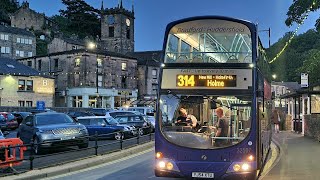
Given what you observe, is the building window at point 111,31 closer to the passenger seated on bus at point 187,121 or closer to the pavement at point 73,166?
the pavement at point 73,166

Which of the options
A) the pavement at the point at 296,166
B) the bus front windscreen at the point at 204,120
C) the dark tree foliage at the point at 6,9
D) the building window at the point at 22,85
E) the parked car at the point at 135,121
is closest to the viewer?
the bus front windscreen at the point at 204,120

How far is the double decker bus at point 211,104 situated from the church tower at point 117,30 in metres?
93.0

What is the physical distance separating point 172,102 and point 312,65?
52065 millimetres

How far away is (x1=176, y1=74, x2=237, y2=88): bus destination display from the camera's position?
1066cm

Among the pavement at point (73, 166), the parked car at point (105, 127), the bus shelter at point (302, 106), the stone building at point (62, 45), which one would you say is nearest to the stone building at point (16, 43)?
the stone building at point (62, 45)

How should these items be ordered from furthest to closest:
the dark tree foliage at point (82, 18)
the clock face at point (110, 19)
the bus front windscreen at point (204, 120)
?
the dark tree foliage at point (82, 18) < the clock face at point (110, 19) < the bus front windscreen at point (204, 120)

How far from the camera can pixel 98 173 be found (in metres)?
14.2

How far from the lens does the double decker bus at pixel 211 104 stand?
34.3 ft

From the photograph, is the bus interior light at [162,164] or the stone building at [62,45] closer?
the bus interior light at [162,164]

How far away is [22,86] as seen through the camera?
62688 millimetres

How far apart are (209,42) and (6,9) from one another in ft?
418

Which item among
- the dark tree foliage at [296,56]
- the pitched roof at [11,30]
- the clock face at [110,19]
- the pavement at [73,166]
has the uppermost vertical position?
the clock face at [110,19]

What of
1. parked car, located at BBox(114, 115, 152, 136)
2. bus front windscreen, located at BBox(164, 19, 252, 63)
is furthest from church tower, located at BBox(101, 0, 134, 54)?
bus front windscreen, located at BBox(164, 19, 252, 63)

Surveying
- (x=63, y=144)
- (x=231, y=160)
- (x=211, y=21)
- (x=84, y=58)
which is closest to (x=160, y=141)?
(x=231, y=160)
